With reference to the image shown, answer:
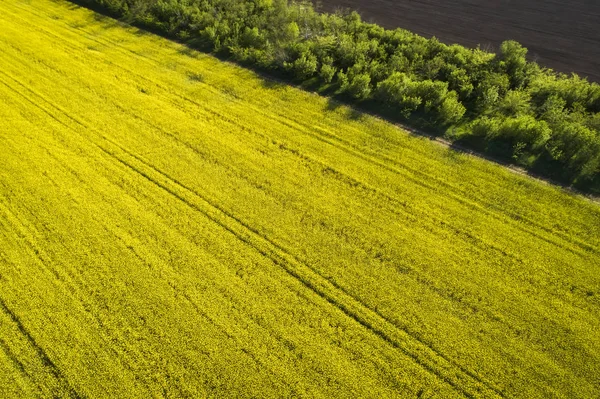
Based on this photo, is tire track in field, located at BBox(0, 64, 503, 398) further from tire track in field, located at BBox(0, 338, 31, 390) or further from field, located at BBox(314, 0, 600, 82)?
field, located at BBox(314, 0, 600, 82)

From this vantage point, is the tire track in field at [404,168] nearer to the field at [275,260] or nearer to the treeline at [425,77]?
the field at [275,260]

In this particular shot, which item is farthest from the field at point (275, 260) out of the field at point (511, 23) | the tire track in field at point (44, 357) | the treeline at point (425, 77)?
the field at point (511, 23)

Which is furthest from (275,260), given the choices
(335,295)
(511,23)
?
(511,23)

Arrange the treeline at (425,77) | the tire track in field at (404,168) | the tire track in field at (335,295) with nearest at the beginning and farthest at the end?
the tire track in field at (335,295) → the tire track in field at (404,168) → the treeline at (425,77)

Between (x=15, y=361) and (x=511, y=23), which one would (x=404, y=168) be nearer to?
(x=15, y=361)

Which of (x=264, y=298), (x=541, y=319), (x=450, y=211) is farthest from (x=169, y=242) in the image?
(x=541, y=319)

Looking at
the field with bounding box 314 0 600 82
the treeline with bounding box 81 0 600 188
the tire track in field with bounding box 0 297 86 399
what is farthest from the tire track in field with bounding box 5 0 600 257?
the field with bounding box 314 0 600 82

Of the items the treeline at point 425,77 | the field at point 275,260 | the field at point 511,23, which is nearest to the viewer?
the field at point 275,260

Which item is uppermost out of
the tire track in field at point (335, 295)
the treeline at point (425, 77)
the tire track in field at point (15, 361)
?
the treeline at point (425, 77)
